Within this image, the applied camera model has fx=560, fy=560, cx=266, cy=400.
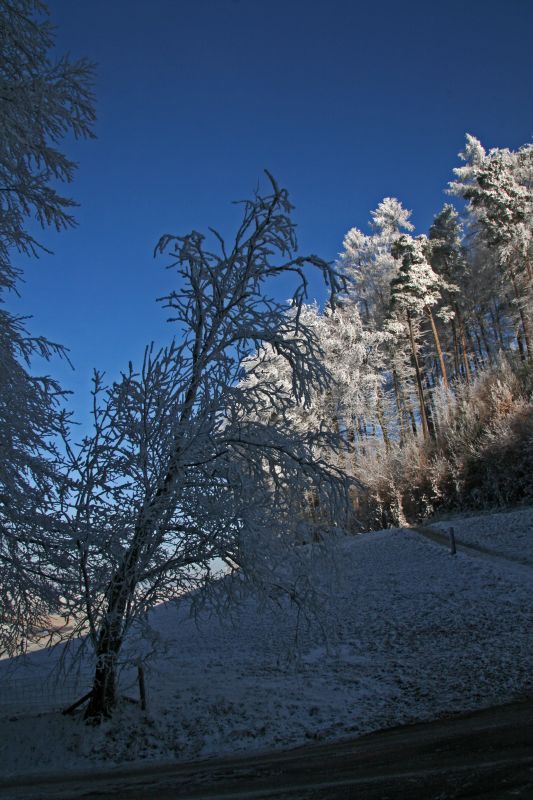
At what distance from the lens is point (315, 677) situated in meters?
8.23

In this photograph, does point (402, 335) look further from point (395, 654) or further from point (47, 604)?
point (47, 604)

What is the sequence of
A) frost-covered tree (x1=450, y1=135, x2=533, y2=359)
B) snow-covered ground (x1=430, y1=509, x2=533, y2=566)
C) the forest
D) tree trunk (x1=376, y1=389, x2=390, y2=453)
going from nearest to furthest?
the forest
snow-covered ground (x1=430, y1=509, x2=533, y2=566)
frost-covered tree (x1=450, y1=135, x2=533, y2=359)
tree trunk (x1=376, y1=389, x2=390, y2=453)

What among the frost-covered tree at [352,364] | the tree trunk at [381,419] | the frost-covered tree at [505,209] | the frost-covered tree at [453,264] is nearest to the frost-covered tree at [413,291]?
the tree trunk at [381,419]

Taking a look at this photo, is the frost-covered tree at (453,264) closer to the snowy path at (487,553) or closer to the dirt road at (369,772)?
the snowy path at (487,553)

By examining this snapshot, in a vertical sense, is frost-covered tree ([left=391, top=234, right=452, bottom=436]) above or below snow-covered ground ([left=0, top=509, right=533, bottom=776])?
above

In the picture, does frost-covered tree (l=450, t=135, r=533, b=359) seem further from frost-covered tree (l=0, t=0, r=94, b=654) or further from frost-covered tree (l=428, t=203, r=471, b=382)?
frost-covered tree (l=0, t=0, r=94, b=654)

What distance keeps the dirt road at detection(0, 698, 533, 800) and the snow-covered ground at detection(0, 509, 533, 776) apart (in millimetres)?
510

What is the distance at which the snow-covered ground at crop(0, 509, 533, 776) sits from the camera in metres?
6.07

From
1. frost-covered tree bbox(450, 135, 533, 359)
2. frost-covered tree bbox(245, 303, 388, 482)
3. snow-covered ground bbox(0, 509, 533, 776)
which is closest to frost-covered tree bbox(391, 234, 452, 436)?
frost-covered tree bbox(245, 303, 388, 482)

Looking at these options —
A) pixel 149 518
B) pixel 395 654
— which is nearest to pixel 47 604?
pixel 149 518

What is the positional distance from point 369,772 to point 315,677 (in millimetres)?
4173

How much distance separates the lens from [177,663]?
33.2 ft

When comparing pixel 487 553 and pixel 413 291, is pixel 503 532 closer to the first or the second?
pixel 487 553

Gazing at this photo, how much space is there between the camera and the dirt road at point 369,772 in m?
3.52
